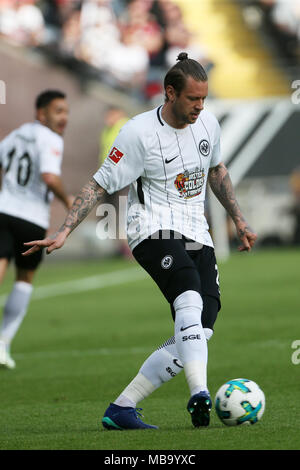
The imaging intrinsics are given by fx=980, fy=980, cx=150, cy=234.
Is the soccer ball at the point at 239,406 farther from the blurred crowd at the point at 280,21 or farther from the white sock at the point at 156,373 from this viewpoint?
the blurred crowd at the point at 280,21

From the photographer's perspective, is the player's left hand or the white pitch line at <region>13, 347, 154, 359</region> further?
the white pitch line at <region>13, 347, 154, 359</region>

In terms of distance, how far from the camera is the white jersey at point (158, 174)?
5531 mm

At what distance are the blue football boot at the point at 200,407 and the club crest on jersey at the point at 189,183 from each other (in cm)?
123

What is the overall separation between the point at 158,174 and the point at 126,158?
21 cm

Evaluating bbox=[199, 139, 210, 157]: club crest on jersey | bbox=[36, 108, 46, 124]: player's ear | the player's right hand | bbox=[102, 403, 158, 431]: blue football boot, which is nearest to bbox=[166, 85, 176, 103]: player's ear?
bbox=[199, 139, 210, 157]: club crest on jersey

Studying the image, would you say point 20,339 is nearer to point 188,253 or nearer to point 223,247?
point 188,253

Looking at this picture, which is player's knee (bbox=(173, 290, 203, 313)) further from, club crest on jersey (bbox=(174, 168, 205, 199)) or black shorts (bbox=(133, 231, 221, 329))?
club crest on jersey (bbox=(174, 168, 205, 199))

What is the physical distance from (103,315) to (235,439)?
791 cm

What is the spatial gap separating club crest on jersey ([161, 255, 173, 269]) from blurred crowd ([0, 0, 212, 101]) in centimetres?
1934

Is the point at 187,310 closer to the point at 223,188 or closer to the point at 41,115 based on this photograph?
the point at 223,188

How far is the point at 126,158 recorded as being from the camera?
552cm

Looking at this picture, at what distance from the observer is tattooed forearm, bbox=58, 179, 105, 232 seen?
18.0 ft

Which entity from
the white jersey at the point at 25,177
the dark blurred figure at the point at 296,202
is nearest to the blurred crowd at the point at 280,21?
the dark blurred figure at the point at 296,202

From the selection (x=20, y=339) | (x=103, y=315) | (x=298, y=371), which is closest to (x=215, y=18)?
(x=103, y=315)
